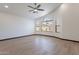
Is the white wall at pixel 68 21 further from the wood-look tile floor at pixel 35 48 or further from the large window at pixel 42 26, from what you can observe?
the large window at pixel 42 26

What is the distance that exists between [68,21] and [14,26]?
340cm

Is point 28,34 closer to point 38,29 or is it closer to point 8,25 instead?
point 38,29

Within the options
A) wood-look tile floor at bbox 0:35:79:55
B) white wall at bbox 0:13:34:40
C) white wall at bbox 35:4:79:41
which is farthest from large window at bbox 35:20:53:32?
white wall at bbox 35:4:79:41

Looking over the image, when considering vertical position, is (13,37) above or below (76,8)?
below

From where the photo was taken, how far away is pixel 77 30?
5.79 m

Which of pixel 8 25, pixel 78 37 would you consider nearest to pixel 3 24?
pixel 8 25

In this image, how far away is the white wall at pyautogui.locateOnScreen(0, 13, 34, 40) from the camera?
402cm

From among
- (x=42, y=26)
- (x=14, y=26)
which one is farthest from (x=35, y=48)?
(x=14, y=26)

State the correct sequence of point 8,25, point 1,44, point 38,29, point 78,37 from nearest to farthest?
point 38,29, point 8,25, point 1,44, point 78,37

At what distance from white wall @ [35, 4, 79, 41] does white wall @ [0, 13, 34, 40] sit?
1860 mm

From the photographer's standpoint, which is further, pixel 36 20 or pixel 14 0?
pixel 36 20

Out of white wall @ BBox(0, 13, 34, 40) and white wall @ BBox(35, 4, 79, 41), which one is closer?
white wall @ BBox(0, 13, 34, 40)

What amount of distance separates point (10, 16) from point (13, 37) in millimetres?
789

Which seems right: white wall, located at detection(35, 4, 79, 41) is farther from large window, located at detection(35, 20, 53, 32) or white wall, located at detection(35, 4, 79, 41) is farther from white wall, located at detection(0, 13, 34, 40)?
white wall, located at detection(0, 13, 34, 40)
